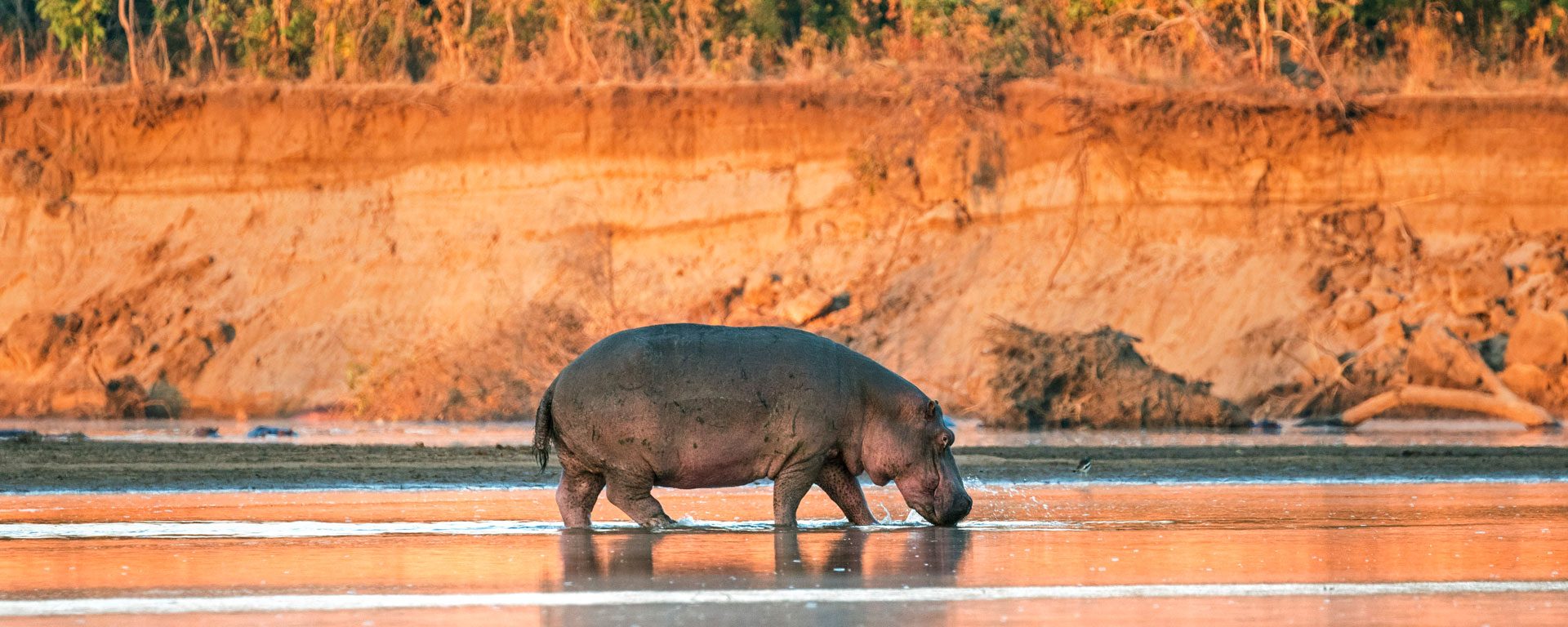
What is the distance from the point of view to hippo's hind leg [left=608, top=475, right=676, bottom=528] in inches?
465

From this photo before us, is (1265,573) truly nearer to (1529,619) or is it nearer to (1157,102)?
(1529,619)

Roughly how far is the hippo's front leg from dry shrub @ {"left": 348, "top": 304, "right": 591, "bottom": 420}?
17.7m

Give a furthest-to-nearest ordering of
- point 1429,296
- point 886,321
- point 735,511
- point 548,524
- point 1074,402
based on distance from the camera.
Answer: point 886,321, point 1429,296, point 1074,402, point 735,511, point 548,524

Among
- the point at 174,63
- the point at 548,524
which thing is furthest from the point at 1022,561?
the point at 174,63

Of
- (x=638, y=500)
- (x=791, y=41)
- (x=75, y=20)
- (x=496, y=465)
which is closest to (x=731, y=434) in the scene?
(x=638, y=500)

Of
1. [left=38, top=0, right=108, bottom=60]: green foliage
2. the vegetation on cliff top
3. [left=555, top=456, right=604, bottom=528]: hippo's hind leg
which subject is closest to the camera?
[left=555, top=456, right=604, bottom=528]: hippo's hind leg

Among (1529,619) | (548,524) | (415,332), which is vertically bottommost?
(415,332)

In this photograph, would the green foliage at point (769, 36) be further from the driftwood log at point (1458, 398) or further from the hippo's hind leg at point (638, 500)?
the hippo's hind leg at point (638, 500)

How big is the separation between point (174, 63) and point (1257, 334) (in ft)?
64.2

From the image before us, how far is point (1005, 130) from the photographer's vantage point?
34062mm

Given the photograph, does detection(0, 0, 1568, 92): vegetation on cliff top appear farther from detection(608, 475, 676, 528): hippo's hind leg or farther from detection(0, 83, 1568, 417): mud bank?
detection(608, 475, 676, 528): hippo's hind leg

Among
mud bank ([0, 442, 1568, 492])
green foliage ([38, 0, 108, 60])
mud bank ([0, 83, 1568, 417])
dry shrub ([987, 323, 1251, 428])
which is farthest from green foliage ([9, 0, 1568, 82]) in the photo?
mud bank ([0, 442, 1568, 492])

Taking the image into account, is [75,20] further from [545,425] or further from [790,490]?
[790,490]

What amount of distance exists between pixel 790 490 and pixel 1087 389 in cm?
1499
